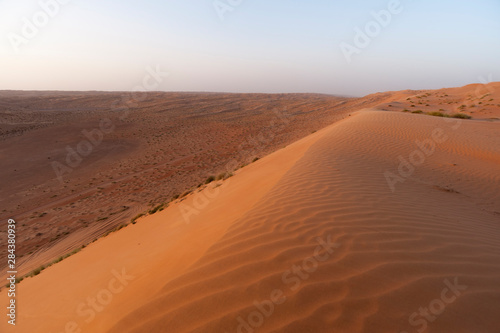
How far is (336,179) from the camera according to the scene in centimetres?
490

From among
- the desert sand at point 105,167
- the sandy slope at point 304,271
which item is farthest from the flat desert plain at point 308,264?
the desert sand at point 105,167

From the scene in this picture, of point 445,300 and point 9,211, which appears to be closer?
point 445,300

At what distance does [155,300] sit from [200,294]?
1.28 ft

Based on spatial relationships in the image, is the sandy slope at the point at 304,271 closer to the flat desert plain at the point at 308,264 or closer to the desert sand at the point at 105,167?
the flat desert plain at the point at 308,264

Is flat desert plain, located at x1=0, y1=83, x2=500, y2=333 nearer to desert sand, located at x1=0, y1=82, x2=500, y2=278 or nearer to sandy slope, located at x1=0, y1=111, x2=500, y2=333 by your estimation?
sandy slope, located at x1=0, y1=111, x2=500, y2=333

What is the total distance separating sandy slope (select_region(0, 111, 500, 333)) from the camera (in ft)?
5.97

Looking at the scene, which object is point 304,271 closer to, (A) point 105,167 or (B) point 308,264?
(B) point 308,264

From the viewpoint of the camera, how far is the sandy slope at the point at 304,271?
1818 mm

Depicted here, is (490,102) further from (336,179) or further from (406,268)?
(406,268)

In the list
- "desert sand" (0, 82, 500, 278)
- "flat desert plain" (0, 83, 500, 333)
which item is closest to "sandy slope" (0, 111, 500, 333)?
"flat desert plain" (0, 83, 500, 333)

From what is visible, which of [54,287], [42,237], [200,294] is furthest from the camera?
[42,237]

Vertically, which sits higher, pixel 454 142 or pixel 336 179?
pixel 336 179

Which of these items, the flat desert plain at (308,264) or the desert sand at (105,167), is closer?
the flat desert plain at (308,264)

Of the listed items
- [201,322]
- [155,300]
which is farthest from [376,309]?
[155,300]
